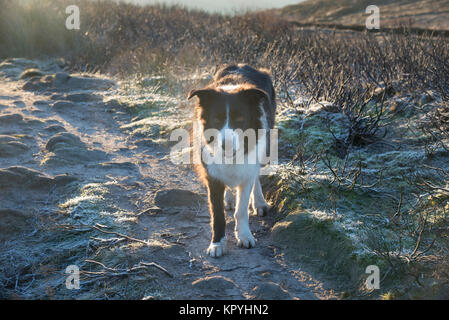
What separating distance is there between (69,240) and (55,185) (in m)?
1.28

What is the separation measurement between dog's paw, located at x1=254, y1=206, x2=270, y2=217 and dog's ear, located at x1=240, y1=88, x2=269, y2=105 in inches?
50.1

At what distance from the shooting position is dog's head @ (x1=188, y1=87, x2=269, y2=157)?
3.61 meters

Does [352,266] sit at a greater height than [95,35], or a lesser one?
lesser

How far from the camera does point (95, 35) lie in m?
13.9

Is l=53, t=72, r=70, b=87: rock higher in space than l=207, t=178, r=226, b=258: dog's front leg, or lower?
higher

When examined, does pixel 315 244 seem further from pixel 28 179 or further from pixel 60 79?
pixel 60 79

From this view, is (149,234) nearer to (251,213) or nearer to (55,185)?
(251,213)

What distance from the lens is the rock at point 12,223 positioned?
3734mm

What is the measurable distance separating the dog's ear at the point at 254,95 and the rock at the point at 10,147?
3798 millimetres

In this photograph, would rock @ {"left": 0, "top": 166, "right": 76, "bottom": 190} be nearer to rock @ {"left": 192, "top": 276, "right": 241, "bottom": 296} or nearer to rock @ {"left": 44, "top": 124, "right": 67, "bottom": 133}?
rock @ {"left": 44, "top": 124, "right": 67, "bottom": 133}

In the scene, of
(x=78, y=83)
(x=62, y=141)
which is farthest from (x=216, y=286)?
(x=78, y=83)

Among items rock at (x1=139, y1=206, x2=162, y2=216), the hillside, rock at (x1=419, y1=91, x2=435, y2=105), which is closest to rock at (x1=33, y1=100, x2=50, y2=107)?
rock at (x1=139, y1=206, x2=162, y2=216)

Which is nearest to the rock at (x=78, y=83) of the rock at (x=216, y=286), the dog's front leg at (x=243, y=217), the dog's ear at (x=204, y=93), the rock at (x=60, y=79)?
the rock at (x=60, y=79)
